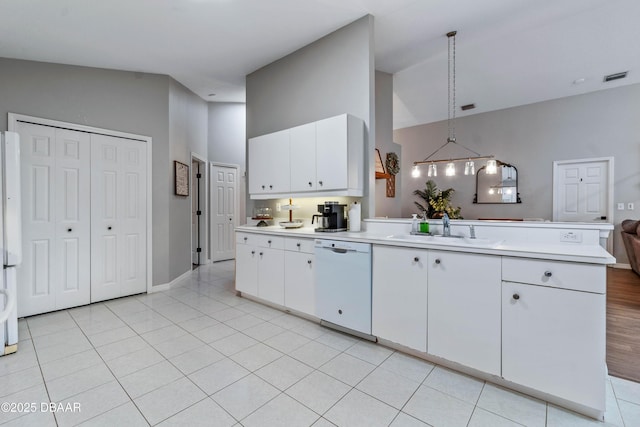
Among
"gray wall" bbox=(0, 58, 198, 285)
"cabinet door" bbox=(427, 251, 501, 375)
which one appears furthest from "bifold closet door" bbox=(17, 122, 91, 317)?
"cabinet door" bbox=(427, 251, 501, 375)

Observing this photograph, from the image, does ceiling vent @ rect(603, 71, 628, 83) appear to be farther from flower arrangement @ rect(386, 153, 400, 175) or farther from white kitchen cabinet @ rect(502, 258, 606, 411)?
white kitchen cabinet @ rect(502, 258, 606, 411)

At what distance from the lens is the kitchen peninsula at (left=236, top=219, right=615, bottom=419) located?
5.21 ft

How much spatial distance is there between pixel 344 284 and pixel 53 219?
333cm

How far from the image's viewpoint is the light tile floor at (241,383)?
5.35 ft

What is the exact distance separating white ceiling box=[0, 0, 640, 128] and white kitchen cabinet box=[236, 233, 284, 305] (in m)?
2.32

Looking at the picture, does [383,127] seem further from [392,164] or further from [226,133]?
[226,133]

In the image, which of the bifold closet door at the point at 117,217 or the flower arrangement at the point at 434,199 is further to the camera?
the flower arrangement at the point at 434,199

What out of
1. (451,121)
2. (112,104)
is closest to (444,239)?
Answer: (112,104)

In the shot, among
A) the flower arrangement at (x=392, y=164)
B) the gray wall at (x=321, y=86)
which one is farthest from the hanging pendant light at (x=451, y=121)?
the gray wall at (x=321, y=86)

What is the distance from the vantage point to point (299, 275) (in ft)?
9.82

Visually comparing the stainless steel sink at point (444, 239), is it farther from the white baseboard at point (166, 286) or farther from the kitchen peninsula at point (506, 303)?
the white baseboard at point (166, 286)

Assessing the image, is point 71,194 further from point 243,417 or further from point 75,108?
point 243,417

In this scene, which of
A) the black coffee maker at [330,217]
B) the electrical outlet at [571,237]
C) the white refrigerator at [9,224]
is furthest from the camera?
the black coffee maker at [330,217]

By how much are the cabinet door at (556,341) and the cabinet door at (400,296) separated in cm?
53
